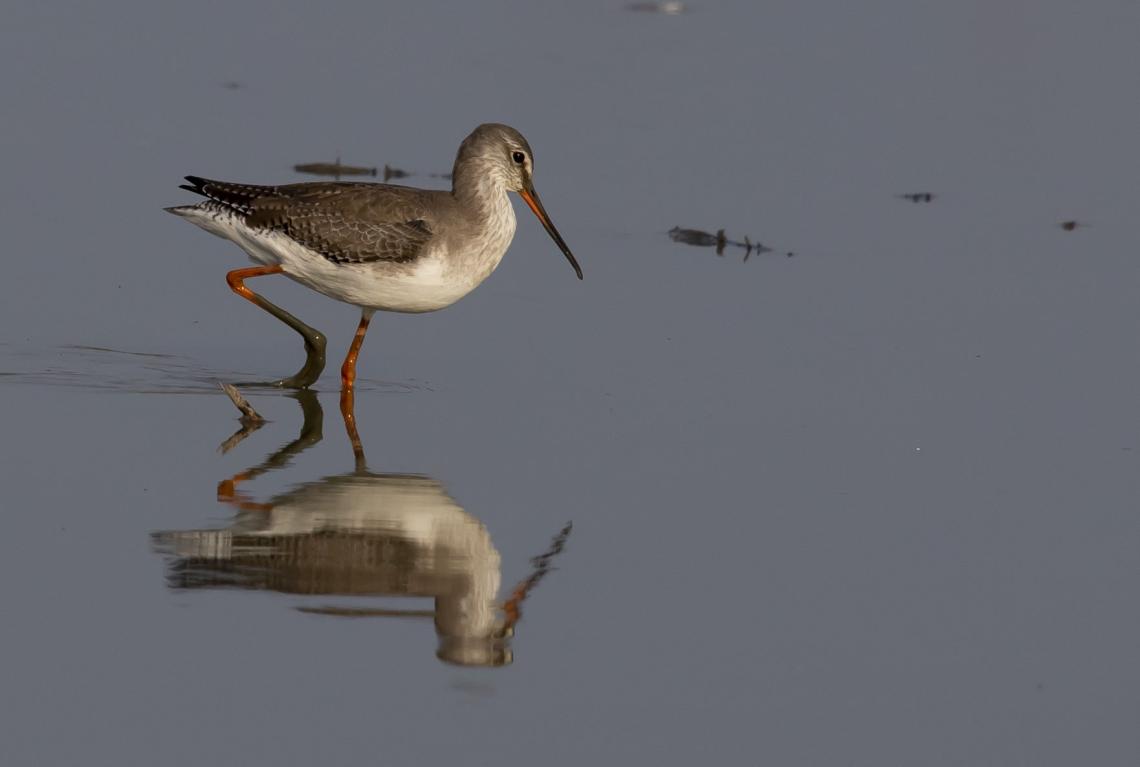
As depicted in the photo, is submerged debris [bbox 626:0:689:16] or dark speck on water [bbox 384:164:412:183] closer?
dark speck on water [bbox 384:164:412:183]

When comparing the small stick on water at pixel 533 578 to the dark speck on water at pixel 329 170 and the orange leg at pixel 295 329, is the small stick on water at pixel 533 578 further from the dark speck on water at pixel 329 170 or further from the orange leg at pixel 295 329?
the dark speck on water at pixel 329 170

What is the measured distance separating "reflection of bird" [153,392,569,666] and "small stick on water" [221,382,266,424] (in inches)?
39.6

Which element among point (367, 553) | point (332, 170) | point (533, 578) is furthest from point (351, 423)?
point (332, 170)

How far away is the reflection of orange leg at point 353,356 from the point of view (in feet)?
37.1

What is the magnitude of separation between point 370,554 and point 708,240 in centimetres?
625

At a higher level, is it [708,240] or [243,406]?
[708,240]

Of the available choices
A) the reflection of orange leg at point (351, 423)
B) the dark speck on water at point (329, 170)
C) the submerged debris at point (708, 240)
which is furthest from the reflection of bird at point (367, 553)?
the dark speck on water at point (329, 170)

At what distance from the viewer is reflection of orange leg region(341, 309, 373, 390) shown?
11.3m

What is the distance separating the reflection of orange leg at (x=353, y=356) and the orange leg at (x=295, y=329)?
19 centimetres

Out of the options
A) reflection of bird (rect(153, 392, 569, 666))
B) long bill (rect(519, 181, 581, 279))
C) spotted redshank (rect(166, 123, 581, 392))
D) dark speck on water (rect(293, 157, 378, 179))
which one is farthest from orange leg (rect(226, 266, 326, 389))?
dark speck on water (rect(293, 157, 378, 179))

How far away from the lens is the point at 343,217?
11.4m

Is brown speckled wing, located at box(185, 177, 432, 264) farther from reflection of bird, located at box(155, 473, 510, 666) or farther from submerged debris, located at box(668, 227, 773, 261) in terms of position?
submerged debris, located at box(668, 227, 773, 261)

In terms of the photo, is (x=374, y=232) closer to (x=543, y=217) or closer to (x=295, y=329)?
(x=295, y=329)

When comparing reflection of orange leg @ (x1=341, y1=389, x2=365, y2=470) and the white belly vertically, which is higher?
the white belly
